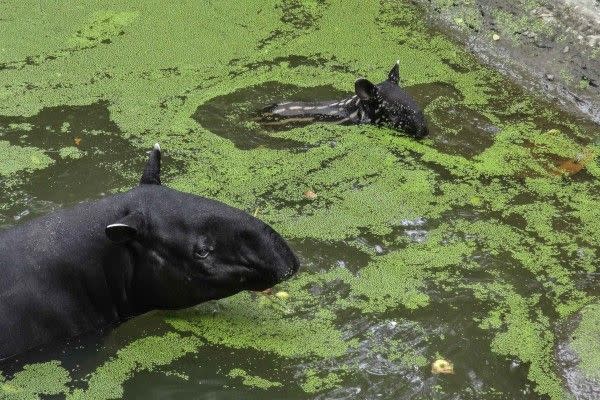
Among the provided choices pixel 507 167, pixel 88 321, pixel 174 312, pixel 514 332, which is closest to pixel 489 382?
pixel 514 332

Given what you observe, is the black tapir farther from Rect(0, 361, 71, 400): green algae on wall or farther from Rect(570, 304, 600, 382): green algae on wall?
Rect(0, 361, 71, 400): green algae on wall

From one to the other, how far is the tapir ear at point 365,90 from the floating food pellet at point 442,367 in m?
3.18

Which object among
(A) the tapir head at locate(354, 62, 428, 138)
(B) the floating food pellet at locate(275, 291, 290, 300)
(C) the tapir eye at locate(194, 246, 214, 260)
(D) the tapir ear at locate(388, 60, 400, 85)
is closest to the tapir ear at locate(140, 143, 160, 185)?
(C) the tapir eye at locate(194, 246, 214, 260)

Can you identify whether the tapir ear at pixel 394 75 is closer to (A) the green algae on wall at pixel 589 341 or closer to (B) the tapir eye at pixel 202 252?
(A) the green algae on wall at pixel 589 341

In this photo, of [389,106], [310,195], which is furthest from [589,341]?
[389,106]

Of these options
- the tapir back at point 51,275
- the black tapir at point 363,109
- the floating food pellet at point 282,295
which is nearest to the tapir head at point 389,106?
the black tapir at point 363,109

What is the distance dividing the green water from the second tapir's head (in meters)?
0.40

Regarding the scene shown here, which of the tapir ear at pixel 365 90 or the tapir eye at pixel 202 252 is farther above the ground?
the tapir eye at pixel 202 252

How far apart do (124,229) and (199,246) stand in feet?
1.23

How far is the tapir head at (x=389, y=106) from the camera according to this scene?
7117mm

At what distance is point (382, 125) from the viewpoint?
7352 millimetres

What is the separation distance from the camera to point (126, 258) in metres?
4.39

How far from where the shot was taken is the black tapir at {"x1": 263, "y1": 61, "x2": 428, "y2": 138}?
7.20 meters

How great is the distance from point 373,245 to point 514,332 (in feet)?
3.69
